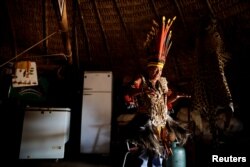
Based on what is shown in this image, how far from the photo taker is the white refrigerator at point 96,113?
3320 millimetres

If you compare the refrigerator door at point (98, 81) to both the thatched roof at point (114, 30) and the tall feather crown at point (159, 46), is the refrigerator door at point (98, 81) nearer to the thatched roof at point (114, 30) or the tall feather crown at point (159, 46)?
the thatched roof at point (114, 30)

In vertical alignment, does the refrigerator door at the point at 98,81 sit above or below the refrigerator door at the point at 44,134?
above

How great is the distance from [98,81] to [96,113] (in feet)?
1.67

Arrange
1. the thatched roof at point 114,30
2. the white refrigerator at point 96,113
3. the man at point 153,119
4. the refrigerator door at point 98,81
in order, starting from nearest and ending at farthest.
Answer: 1. the man at point 153,119
2. the thatched roof at point 114,30
3. the white refrigerator at point 96,113
4. the refrigerator door at point 98,81

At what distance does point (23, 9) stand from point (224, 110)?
3227 millimetres

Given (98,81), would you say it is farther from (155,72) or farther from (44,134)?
(155,72)

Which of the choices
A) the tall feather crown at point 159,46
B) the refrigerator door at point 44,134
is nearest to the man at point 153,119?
the tall feather crown at point 159,46

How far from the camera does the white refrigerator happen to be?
10.9 feet

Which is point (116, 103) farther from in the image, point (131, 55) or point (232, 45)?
point (232, 45)

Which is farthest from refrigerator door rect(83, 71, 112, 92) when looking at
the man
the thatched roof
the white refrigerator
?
the man

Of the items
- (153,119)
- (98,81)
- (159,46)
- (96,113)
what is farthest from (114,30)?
(153,119)

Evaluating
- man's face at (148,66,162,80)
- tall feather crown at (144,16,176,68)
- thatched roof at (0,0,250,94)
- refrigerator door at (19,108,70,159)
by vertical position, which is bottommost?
Answer: refrigerator door at (19,108,70,159)

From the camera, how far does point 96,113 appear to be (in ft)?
11.2

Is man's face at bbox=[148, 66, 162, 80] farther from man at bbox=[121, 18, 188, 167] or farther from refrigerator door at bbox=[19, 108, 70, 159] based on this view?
refrigerator door at bbox=[19, 108, 70, 159]
